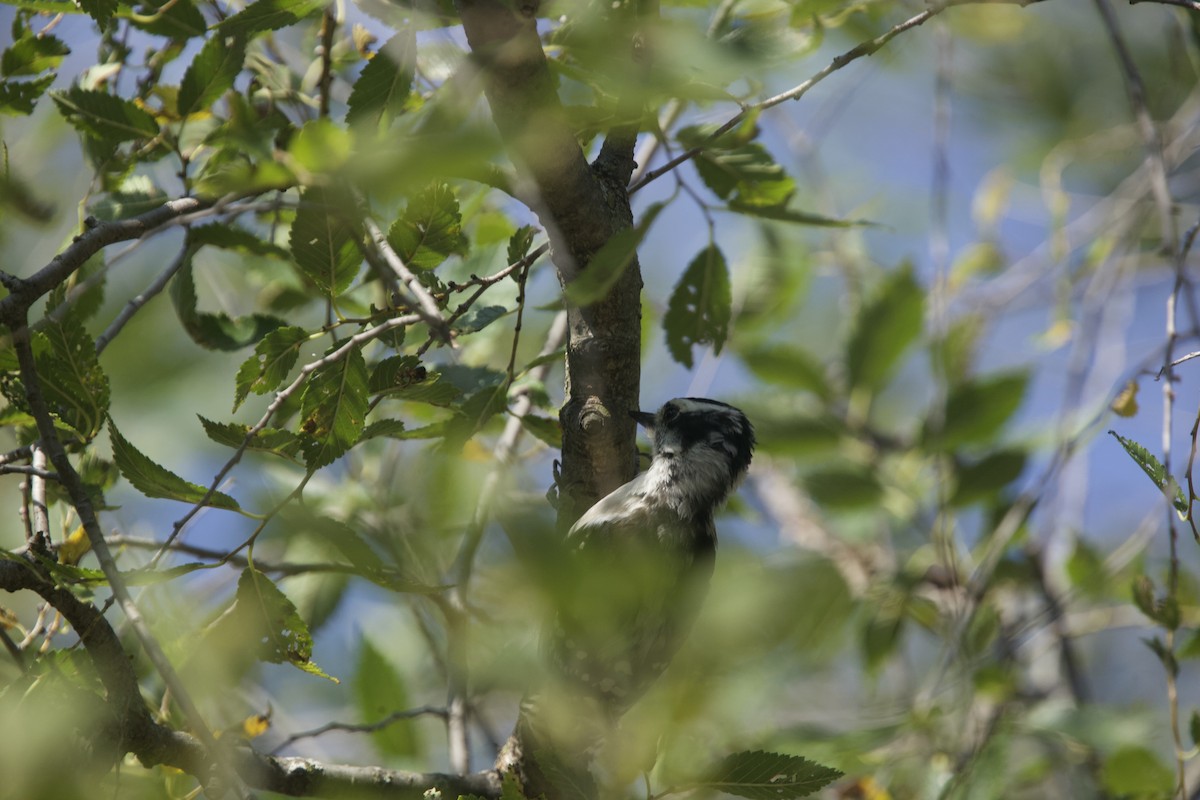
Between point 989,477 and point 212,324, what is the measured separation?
2.09 metres

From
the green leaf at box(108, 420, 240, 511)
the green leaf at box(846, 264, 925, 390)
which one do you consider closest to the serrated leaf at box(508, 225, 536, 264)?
the green leaf at box(108, 420, 240, 511)

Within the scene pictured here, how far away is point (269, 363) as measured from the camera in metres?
2.00

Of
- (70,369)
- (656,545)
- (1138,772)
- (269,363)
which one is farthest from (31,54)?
(1138,772)

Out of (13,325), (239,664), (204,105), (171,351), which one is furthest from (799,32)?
(171,351)

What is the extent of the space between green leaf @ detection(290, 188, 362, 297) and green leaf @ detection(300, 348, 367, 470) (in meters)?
0.18

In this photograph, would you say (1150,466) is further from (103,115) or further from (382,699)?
(103,115)

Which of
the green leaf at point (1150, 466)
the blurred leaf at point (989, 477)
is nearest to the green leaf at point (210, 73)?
the green leaf at point (1150, 466)

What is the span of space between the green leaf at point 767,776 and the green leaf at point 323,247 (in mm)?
1214

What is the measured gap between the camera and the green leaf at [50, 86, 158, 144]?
2225mm

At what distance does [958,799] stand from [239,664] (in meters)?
1.83

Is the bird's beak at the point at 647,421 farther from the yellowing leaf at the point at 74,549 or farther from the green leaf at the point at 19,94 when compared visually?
the green leaf at the point at 19,94

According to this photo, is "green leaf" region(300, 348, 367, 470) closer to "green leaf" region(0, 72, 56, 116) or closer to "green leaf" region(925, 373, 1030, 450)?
"green leaf" region(0, 72, 56, 116)

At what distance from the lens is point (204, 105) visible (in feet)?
7.81

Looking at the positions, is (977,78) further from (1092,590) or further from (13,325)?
(13,325)
